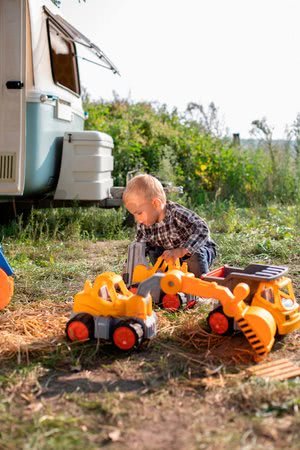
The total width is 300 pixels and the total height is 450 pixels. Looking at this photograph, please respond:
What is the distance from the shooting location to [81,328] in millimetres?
3006

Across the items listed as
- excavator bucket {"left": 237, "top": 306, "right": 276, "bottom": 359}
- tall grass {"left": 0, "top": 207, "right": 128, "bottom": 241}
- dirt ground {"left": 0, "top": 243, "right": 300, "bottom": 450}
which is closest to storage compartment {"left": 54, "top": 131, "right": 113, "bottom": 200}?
tall grass {"left": 0, "top": 207, "right": 128, "bottom": 241}

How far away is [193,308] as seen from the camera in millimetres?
3881

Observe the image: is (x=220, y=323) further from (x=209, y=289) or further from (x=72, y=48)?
(x=72, y=48)

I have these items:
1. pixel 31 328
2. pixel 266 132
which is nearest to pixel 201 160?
pixel 266 132

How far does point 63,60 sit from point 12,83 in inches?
57.6

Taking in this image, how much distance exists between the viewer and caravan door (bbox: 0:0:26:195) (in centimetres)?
564

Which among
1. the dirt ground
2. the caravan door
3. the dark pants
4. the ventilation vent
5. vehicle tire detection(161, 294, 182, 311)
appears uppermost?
the caravan door

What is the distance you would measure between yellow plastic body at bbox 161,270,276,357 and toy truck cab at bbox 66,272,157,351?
20cm

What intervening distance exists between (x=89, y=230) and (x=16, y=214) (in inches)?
37.4

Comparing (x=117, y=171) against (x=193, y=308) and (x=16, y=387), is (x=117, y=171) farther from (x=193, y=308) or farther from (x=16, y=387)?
(x=16, y=387)

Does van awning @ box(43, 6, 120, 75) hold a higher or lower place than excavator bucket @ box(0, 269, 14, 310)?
higher

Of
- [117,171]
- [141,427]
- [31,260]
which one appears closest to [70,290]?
[31,260]

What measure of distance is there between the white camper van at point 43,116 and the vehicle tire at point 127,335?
10.1 feet

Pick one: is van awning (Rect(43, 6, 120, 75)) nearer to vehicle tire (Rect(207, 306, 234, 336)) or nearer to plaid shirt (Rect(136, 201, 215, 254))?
plaid shirt (Rect(136, 201, 215, 254))
